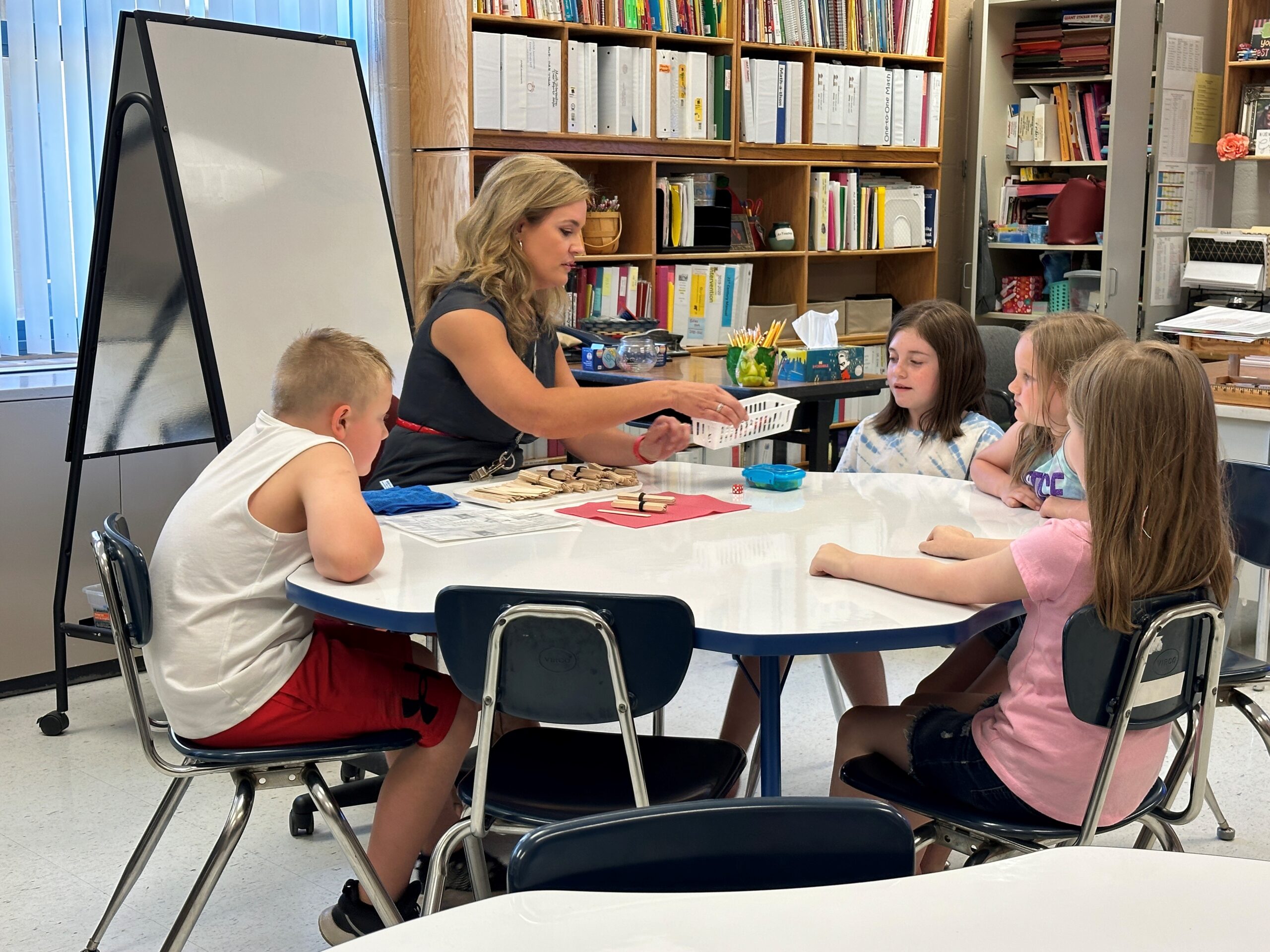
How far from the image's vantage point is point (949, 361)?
279 cm

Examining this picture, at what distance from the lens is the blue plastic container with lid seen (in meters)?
2.39

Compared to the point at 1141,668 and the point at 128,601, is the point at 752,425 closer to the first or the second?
the point at 1141,668

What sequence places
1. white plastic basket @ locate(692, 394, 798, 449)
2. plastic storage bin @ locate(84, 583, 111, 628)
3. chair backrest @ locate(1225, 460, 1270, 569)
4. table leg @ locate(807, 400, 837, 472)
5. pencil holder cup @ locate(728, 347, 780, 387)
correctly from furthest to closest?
table leg @ locate(807, 400, 837, 472)
pencil holder cup @ locate(728, 347, 780, 387)
plastic storage bin @ locate(84, 583, 111, 628)
white plastic basket @ locate(692, 394, 798, 449)
chair backrest @ locate(1225, 460, 1270, 569)

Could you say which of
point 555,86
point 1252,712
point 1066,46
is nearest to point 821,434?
point 555,86

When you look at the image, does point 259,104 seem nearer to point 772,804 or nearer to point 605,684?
point 605,684

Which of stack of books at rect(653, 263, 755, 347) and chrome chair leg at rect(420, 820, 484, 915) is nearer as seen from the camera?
chrome chair leg at rect(420, 820, 484, 915)

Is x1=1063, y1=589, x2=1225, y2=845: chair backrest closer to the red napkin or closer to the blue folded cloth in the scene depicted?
the red napkin

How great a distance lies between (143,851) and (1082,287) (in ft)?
15.0

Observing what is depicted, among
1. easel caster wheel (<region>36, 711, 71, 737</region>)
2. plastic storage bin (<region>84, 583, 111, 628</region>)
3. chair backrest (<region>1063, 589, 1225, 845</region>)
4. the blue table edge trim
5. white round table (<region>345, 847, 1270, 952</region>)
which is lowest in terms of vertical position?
easel caster wheel (<region>36, 711, 71, 737</region>)

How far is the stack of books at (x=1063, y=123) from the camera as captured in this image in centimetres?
546

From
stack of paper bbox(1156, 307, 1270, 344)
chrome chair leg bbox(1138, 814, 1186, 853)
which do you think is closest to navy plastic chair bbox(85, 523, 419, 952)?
chrome chair leg bbox(1138, 814, 1186, 853)

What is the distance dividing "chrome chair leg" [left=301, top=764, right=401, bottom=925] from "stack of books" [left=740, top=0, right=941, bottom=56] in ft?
12.2

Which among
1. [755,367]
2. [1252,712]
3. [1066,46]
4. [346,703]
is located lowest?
[1252,712]

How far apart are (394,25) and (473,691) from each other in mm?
3229
